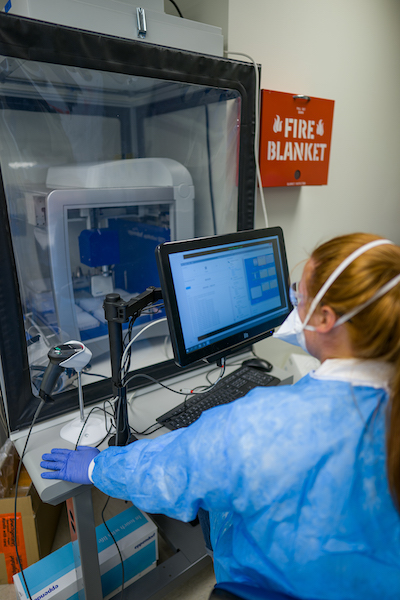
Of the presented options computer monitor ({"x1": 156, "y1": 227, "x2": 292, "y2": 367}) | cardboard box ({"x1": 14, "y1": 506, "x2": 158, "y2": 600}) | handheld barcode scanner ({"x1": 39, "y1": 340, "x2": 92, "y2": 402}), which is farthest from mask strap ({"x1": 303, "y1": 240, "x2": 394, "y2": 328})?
cardboard box ({"x1": 14, "y1": 506, "x2": 158, "y2": 600})

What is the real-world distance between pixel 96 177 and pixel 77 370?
25.2 inches

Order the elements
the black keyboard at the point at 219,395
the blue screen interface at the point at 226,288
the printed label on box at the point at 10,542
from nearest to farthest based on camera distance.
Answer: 1. the blue screen interface at the point at 226,288
2. the black keyboard at the point at 219,395
3. the printed label on box at the point at 10,542

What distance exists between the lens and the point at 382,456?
0.64m

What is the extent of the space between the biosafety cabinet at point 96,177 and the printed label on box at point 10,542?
0.49 metres

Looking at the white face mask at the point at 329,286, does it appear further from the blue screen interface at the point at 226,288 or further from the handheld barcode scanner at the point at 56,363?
the handheld barcode scanner at the point at 56,363

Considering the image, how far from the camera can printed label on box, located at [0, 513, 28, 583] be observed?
1411mm

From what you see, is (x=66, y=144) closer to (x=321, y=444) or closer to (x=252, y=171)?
(x=252, y=171)

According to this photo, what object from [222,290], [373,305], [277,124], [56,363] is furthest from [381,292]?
[277,124]

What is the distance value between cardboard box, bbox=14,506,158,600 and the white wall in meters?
1.36

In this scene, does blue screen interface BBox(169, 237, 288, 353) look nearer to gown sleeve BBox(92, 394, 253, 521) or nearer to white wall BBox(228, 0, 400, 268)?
gown sleeve BBox(92, 394, 253, 521)

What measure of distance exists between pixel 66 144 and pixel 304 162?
41.2 inches

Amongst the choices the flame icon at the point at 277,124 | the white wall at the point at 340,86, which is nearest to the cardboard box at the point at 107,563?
the white wall at the point at 340,86

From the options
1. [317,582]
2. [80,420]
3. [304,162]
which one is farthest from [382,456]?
[304,162]

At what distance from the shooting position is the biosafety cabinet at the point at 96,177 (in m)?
1.09
